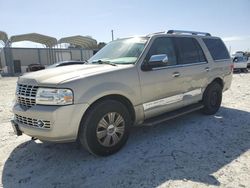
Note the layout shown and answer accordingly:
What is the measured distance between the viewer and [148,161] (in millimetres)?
3631

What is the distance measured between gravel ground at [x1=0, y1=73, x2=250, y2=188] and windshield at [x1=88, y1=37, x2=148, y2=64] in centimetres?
151

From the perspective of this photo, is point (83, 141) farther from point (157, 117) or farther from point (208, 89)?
point (208, 89)

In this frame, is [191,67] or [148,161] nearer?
[148,161]

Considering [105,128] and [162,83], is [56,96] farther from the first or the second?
[162,83]

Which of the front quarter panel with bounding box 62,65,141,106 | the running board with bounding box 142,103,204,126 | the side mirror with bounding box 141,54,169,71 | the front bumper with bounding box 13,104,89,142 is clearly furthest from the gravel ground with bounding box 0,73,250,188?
the side mirror with bounding box 141,54,169,71

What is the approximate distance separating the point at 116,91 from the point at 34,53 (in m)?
33.8

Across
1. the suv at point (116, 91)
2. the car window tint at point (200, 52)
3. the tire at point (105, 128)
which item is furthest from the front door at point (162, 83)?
the car window tint at point (200, 52)

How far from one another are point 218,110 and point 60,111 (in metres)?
4.59

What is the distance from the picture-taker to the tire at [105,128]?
3495mm

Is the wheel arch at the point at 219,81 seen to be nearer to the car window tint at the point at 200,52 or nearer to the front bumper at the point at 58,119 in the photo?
the car window tint at the point at 200,52

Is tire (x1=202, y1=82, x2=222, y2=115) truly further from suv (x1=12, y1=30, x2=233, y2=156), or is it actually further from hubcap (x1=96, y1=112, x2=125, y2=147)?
hubcap (x1=96, y1=112, x2=125, y2=147)

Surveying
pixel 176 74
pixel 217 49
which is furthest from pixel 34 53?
pixel 176 74

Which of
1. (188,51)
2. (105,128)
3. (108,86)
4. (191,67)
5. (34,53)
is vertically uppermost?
(34,53)

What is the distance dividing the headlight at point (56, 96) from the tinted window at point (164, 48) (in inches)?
65.5
